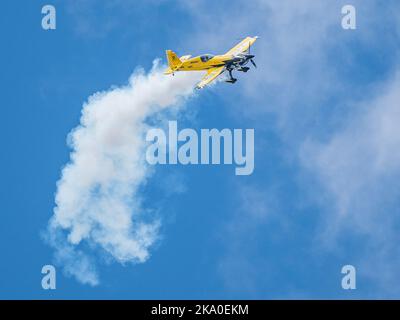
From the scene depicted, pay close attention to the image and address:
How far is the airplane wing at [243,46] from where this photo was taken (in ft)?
329

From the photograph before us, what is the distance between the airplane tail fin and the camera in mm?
98056

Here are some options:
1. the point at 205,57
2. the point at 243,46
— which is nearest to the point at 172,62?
the point at 205,57

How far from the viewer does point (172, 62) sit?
9831 cm

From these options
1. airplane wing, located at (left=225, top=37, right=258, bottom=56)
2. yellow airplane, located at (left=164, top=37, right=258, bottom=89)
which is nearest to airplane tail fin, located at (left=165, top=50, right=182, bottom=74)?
yellow airplane, located at (left=164, top=37, right=258, bottom=89)

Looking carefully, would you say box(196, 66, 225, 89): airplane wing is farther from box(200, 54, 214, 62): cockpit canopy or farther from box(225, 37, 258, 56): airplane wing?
box(225, 37, 258, 56): airplane wing

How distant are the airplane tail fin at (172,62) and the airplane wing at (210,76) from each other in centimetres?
300

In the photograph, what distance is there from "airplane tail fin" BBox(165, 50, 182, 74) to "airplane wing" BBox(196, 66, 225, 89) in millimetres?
3002

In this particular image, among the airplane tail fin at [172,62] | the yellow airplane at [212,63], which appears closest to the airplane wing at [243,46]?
the yellow airplane at [212,63]

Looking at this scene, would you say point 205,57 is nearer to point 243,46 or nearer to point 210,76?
point 210,76

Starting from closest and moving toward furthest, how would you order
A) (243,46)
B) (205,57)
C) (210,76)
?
(210,76) → (205,57) → (243,46)

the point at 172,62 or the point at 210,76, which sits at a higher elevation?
the point at 172,62

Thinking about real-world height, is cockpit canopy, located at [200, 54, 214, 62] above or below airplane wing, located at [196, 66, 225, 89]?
above

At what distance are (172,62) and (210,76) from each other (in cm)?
408
